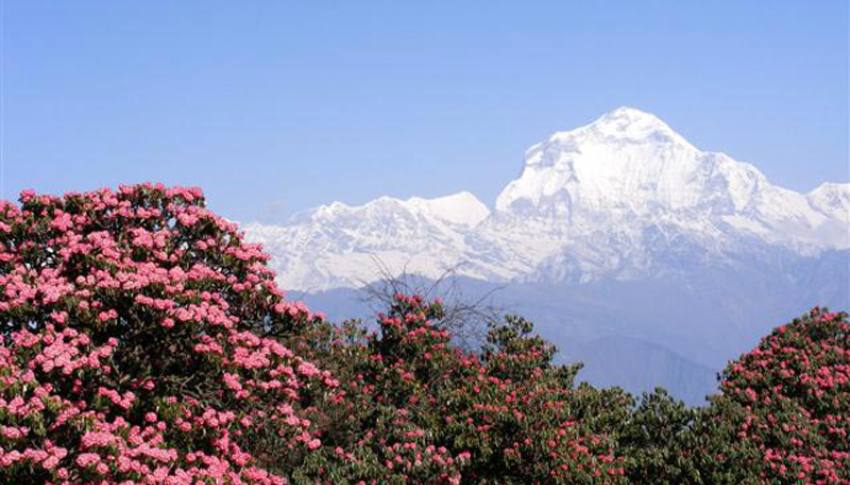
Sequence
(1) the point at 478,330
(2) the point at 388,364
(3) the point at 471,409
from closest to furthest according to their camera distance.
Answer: (3) the point at 471,409 → (2) the point at 388,364 → (1) the point at 478,330

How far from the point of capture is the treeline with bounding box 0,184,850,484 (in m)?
11.7

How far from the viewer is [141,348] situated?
1280 cm

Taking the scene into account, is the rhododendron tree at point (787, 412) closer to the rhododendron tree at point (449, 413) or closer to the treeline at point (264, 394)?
the treeline at point (264, 394)

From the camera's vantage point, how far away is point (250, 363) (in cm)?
1310

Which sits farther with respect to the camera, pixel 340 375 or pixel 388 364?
pixel 388 364

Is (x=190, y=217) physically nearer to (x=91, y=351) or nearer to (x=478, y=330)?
(x=91, y=351)

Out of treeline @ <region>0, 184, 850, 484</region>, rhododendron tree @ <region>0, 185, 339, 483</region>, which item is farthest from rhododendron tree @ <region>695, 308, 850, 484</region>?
rhododendron tree @ <region>0, 185, 339, 483</region>

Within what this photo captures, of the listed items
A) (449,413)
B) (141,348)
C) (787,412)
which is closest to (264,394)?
(141,348)

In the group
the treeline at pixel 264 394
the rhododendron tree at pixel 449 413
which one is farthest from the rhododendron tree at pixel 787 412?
the rhododendron tree at pixel 449 413

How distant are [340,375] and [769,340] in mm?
14023

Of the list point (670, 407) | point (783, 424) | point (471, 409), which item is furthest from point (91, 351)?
point (783, 424)

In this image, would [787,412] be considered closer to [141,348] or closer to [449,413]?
[449,413]

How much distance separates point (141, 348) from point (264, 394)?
2005 mm

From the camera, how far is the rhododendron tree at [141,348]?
414 inches
